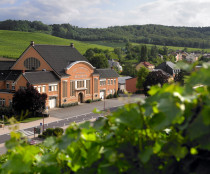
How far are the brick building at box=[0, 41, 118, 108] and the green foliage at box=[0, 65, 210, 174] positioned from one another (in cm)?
3917

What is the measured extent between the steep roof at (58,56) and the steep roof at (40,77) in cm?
142

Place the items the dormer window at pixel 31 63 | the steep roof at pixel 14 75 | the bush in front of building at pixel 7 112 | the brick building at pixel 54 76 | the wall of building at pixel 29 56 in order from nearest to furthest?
the bush in front of building at pixel 7 112, the brick building at pixel 54 76, the wall of building at pixel 29 56, the steep roof at pixel 14 75, the dormer window at pixel 31 63

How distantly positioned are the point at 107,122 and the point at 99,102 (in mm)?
50412

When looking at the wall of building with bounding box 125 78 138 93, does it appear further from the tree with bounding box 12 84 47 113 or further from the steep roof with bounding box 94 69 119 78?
the tree with bounding box 12 84 47 113

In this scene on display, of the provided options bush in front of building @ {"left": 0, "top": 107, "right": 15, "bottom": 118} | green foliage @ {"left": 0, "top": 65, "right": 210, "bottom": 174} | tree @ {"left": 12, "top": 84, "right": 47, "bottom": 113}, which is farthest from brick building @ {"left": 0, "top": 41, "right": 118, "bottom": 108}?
green foliage @ {"left": 0, "top": 65, "right": 210, "bottom": 174}

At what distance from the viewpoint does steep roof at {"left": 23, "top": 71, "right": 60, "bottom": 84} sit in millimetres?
40584

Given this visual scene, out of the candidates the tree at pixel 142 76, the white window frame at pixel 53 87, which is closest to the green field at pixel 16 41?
the tree at pixel 142 76

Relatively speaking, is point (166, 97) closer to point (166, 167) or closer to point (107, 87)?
point (166, 167)

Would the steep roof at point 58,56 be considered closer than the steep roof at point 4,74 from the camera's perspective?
Yes

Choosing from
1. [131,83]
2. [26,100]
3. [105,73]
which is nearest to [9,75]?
[26,100]

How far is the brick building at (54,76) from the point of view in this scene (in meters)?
41.8

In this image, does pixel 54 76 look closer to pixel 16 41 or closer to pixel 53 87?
pixel 53 87

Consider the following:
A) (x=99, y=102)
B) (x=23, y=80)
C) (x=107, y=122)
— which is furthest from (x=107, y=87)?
(x=107, y=122)

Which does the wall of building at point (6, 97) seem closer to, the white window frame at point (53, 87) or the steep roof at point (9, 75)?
the steep roof at point (9, 75)
